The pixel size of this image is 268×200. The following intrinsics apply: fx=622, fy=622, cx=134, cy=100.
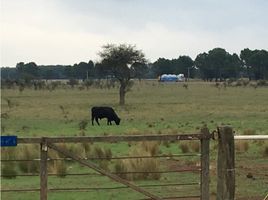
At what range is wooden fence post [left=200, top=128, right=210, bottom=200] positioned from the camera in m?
8.91

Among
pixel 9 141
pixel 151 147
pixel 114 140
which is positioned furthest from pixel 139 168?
pixel 9 141

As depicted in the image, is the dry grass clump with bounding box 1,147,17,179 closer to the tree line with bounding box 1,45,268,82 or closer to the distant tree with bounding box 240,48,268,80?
the tree line with bounding box 1,45,268,82

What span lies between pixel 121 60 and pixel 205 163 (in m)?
49.0

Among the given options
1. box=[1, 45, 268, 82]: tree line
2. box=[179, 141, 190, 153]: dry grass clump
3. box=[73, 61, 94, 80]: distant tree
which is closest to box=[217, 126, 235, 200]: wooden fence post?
box=[179, 141, 190, 153]: dry grass clump

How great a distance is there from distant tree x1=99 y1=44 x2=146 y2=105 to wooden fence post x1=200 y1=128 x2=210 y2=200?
47794 millimetres

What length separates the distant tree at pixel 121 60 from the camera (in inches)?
2272

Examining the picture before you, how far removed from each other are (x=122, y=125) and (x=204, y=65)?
141m

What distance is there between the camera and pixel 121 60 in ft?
189

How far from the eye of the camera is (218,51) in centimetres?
17100

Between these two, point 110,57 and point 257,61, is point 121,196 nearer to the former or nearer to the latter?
point 110,57

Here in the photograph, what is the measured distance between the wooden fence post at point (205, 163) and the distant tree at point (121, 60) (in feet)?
157

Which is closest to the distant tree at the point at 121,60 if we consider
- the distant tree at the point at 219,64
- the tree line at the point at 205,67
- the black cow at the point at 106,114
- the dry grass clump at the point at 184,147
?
the black cow at the point at 106,114

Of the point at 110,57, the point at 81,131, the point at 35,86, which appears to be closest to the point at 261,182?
the point at 81,131

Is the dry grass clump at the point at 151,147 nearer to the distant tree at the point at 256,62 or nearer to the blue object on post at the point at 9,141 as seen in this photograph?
the blue object on post at the point at 9,141
